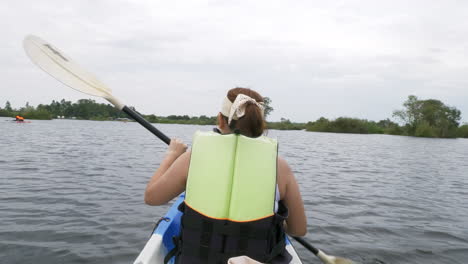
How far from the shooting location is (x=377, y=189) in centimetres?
825

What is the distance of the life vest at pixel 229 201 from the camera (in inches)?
68.3

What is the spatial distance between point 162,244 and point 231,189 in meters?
1.22

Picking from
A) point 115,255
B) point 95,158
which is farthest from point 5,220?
point 95,158

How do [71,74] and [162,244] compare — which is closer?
[162,244]

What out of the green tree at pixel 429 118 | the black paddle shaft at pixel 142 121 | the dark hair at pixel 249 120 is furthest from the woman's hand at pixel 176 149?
the green tree at pixel 429 118

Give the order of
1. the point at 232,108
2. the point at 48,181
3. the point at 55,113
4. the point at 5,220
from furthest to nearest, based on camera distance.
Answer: the point at 55,113, the point at 48,181, the point at 5,220, the point at 232,108

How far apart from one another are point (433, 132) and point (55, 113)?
90315 millimetres

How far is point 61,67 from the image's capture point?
3566mm

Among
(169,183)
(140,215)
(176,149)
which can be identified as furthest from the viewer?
A: (140,215)

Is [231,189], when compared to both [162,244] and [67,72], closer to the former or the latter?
[162,244]

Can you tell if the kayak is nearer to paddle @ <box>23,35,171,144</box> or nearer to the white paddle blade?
paddle @ <box>23,35,171,144</box>

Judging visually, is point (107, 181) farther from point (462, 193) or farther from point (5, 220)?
point (462, 193)

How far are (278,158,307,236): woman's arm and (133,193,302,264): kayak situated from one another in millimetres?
554

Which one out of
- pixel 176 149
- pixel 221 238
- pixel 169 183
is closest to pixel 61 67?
pixel 176 149
